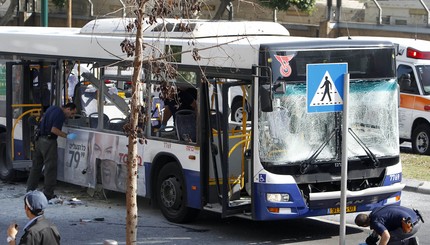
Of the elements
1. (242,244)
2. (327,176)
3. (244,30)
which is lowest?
(242,244)

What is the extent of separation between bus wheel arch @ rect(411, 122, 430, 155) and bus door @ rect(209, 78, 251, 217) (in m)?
8.88

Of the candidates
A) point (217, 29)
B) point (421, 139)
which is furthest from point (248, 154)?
point (421, 139)

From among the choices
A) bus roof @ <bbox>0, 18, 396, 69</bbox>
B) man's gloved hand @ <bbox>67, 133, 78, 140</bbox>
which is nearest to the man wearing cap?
bus roof @ <bbox>0, 18, 396, 69</bbox>

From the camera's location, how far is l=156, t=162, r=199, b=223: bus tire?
531 inches

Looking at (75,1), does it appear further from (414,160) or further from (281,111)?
(281,111)

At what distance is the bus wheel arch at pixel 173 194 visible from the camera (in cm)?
1348

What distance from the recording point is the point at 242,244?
12516 mm

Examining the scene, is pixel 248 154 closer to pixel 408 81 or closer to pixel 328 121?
pixel 328 121

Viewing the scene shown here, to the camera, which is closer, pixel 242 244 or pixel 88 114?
pixel 242 244

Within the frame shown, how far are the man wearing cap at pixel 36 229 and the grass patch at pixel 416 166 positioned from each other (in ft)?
35.7

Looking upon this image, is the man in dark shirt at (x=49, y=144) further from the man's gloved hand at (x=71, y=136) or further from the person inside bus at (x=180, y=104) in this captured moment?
the person inside bus at (x=180, y=104)

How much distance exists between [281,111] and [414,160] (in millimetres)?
8317

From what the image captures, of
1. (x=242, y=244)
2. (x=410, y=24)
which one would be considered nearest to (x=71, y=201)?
(x=242, y=244)

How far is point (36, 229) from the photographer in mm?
7809
